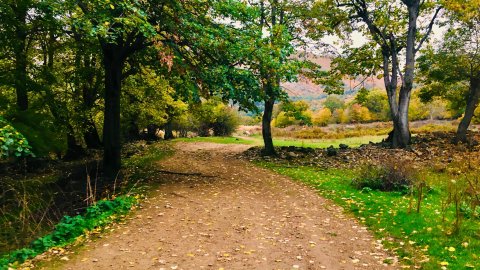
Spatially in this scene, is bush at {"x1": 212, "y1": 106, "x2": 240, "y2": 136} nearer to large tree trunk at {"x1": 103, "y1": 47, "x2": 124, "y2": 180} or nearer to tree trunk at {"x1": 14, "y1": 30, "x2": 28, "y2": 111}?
tree trunk at {"x1": 14, "y1": 30, "x2": 28, "y2": 111}

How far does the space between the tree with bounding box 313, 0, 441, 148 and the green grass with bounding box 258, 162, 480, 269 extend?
12.5 m

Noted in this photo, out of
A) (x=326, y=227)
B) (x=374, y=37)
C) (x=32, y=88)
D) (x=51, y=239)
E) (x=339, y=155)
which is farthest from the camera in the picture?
(x=374, y=37)

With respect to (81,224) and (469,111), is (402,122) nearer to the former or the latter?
(469,111)

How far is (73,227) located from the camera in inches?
346

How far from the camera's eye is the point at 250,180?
1642 centimetres

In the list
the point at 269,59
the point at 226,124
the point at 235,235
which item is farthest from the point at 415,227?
the point at 226,124

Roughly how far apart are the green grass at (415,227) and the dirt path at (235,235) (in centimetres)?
49

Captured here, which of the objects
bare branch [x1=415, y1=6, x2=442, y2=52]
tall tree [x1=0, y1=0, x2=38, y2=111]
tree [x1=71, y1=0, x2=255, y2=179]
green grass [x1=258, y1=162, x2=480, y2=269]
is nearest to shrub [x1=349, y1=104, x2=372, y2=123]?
bare branch [x1=415, y1=6, x2=442, y2=52]

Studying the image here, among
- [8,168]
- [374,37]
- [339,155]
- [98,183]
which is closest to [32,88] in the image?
[8,168]

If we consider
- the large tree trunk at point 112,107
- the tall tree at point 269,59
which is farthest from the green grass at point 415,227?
the large tree trunk at point 112,107

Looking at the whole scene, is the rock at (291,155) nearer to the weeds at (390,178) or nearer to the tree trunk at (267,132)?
the tree trunk at (267,132)

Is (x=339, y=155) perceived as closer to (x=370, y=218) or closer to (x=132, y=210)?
(x=370, y=218)

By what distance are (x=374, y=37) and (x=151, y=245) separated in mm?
22229

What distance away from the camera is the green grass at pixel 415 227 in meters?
6.97
